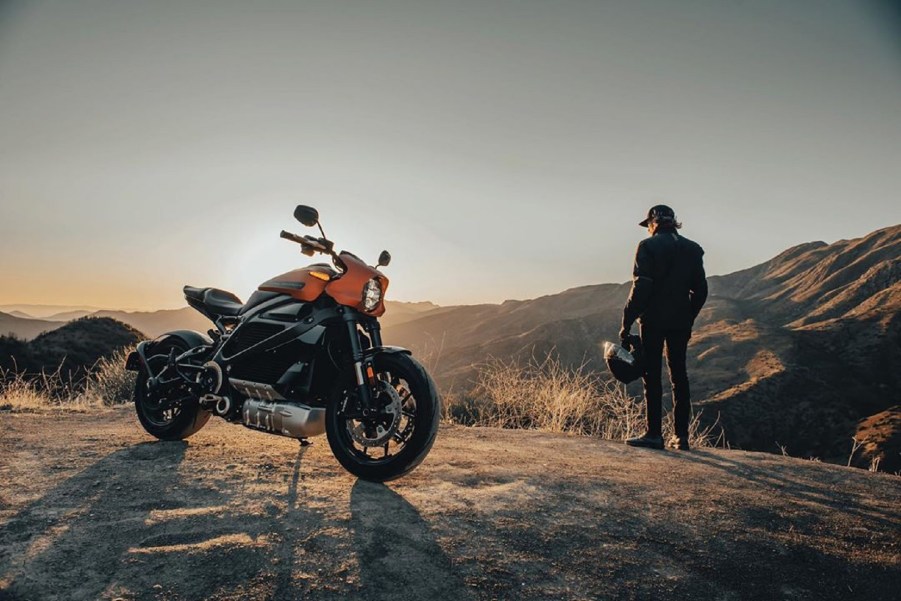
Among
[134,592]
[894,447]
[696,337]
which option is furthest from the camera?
[696,337]

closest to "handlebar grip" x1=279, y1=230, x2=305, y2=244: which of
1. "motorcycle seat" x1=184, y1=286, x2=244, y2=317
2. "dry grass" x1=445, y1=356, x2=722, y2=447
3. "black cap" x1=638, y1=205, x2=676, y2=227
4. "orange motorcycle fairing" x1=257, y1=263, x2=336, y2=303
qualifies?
"orange motorcycle fairing" x1=257, y1=263, x2=336, y2=303

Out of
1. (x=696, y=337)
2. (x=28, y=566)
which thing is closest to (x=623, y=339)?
(x=28, y=566)

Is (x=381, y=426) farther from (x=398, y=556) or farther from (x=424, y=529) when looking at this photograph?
(x=398, y=556)

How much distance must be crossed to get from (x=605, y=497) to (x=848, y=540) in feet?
4.10

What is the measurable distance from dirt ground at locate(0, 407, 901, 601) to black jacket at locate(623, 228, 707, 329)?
6.18ft

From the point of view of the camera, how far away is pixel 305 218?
3.78 metres

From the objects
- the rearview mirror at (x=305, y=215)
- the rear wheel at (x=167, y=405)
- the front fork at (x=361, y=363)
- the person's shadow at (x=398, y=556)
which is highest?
the rearview mirror at (x=305, y=215)

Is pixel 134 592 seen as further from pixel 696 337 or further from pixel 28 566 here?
pixel 696 337

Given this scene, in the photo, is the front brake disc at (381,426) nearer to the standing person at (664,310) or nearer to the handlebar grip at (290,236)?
the handlebar grip at (290,236)

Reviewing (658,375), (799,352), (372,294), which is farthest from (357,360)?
(799,352)

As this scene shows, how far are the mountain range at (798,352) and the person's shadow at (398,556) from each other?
3.02 metres

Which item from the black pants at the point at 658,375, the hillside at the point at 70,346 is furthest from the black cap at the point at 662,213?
the hillside at the point at 70,346

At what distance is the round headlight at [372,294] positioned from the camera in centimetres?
385

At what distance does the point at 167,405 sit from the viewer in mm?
4676
